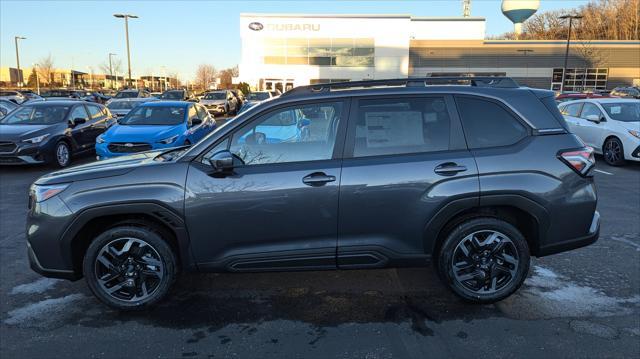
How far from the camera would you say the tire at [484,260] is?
12.3 ft

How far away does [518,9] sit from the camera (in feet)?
209

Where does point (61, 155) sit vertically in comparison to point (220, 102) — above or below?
below

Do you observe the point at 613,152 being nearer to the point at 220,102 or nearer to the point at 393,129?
the point at 393,129

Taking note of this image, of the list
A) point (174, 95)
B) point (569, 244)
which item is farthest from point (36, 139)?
point (174, 95)

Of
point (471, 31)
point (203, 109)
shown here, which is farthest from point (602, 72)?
point (203, 109)

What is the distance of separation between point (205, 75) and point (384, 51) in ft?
133

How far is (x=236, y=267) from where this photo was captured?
367 cm

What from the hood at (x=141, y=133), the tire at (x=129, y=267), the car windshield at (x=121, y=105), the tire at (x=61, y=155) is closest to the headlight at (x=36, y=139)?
the tire at (x=61, y=155)

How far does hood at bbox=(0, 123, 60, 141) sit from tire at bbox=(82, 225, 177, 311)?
320 inches

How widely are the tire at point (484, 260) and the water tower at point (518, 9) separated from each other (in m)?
69.3

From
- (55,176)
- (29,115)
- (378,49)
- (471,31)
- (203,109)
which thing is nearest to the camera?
(55,176)

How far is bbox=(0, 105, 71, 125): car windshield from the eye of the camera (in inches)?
437

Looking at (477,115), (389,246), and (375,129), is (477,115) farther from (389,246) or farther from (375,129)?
(389,246)

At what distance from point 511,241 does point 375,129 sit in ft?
4.72
